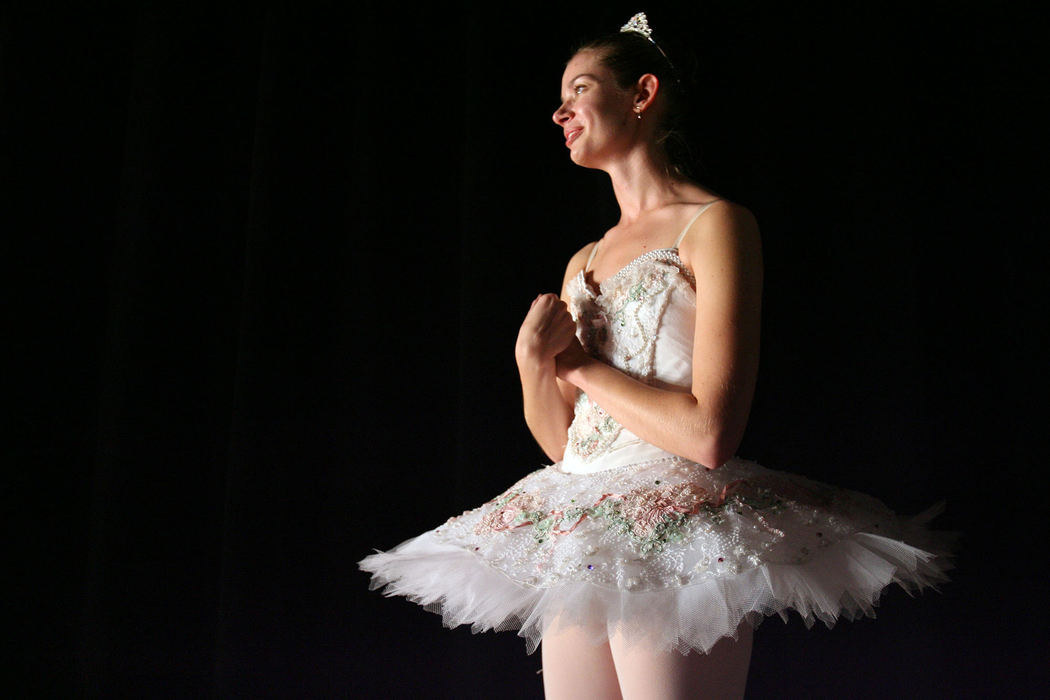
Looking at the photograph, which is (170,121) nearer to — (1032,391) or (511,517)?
(511,517)

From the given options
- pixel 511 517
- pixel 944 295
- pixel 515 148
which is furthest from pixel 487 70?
pixel 511 517

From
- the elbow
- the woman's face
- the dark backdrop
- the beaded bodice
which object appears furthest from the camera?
the dark backdrop

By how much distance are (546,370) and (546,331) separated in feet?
0.17

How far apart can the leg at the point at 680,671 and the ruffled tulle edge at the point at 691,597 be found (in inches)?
0.9

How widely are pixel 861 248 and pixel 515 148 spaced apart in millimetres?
717

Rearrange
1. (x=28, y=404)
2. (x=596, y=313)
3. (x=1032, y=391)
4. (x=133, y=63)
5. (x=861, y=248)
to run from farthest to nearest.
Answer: (x=133, y=63) < (x=28, y=404) < (x=861, y=248) < (x=1032, y=391) < (x=596, y=313)

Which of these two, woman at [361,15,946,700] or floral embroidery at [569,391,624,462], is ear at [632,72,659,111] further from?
floral embroidery at [569,391,624,462]

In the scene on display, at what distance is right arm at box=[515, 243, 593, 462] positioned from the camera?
3.36ft

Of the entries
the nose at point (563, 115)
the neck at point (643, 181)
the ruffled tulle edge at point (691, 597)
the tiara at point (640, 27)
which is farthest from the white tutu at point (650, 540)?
the tiara at point (640, 27)

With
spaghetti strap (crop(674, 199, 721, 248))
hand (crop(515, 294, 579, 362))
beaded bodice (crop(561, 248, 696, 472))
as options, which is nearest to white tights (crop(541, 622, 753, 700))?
beaded bodice (crop(561, 248, 696, 472))

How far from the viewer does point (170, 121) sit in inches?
71.2

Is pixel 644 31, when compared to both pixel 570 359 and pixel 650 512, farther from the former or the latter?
pixel 650 512

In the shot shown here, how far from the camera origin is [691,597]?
0.79 metres

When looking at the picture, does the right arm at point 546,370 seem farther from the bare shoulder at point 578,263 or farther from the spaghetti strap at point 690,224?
the spaghetti strap at point 690,224
